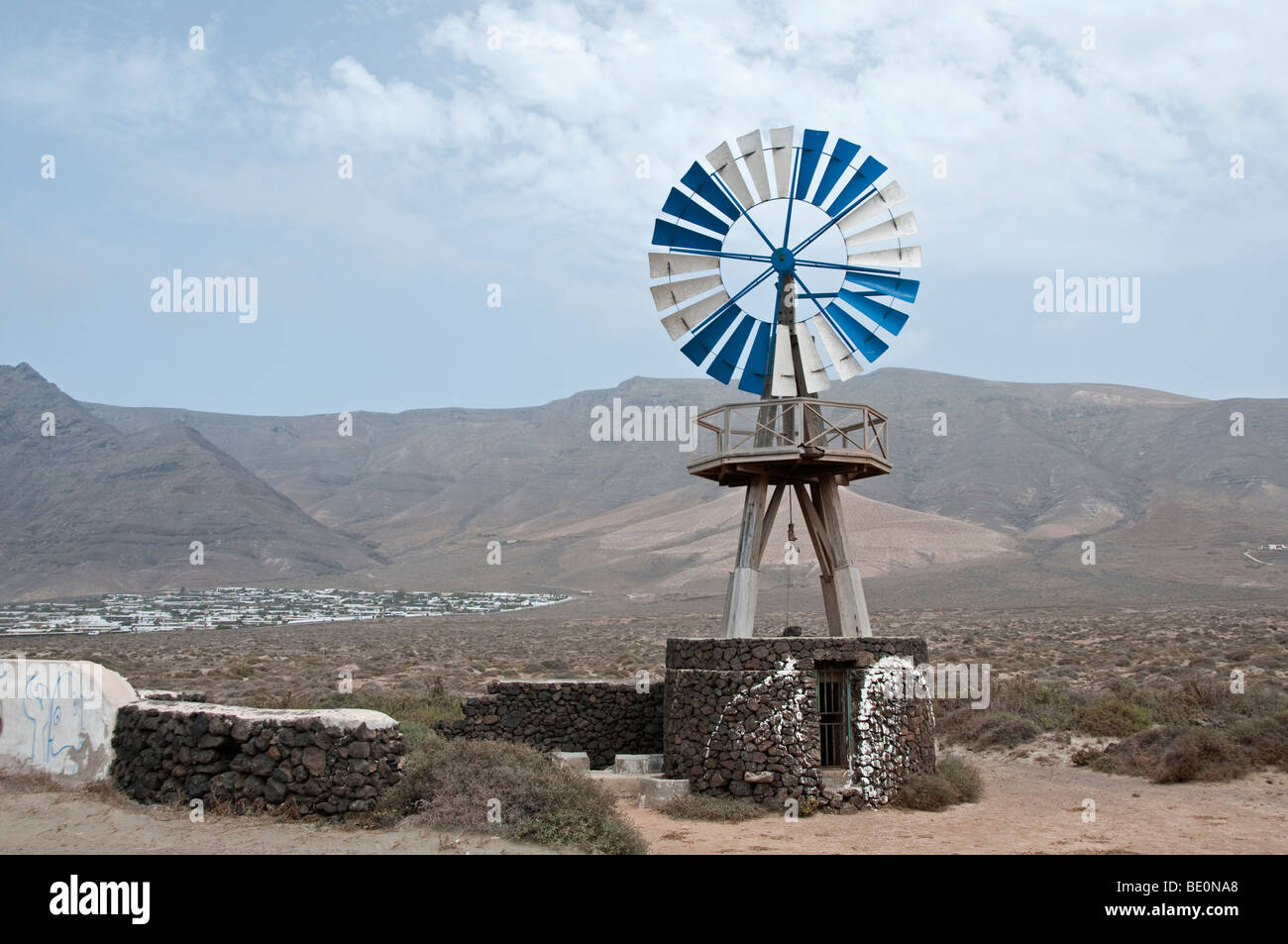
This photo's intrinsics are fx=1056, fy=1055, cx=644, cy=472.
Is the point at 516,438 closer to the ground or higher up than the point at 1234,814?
higher up

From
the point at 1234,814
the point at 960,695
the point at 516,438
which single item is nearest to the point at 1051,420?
the point at 516,438

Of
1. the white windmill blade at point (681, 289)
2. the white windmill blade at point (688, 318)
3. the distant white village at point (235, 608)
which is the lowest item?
the distant white village at point (235, 608)

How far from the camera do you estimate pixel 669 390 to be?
183125 mm

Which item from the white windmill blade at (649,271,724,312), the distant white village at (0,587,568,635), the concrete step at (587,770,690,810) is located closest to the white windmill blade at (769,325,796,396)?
the white windmill blade at (649,271,724,312)

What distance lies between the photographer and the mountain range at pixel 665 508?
78.8 metres

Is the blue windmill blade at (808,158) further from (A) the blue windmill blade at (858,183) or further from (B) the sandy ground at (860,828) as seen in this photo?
(B) the sandy ground at (860,828)

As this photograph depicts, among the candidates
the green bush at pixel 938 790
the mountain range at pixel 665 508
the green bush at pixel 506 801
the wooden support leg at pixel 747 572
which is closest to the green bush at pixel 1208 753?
the green bush at pixel 938 790

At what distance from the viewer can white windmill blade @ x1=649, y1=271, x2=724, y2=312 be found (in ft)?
50.9

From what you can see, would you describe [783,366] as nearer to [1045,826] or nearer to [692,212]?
[692,212]

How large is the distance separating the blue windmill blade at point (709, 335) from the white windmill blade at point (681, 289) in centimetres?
44

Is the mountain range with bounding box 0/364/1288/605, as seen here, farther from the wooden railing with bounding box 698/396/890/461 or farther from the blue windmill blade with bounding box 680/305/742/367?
the blue windmill blade with bounding box 680/305/742/367

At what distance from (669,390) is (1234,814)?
171 m
